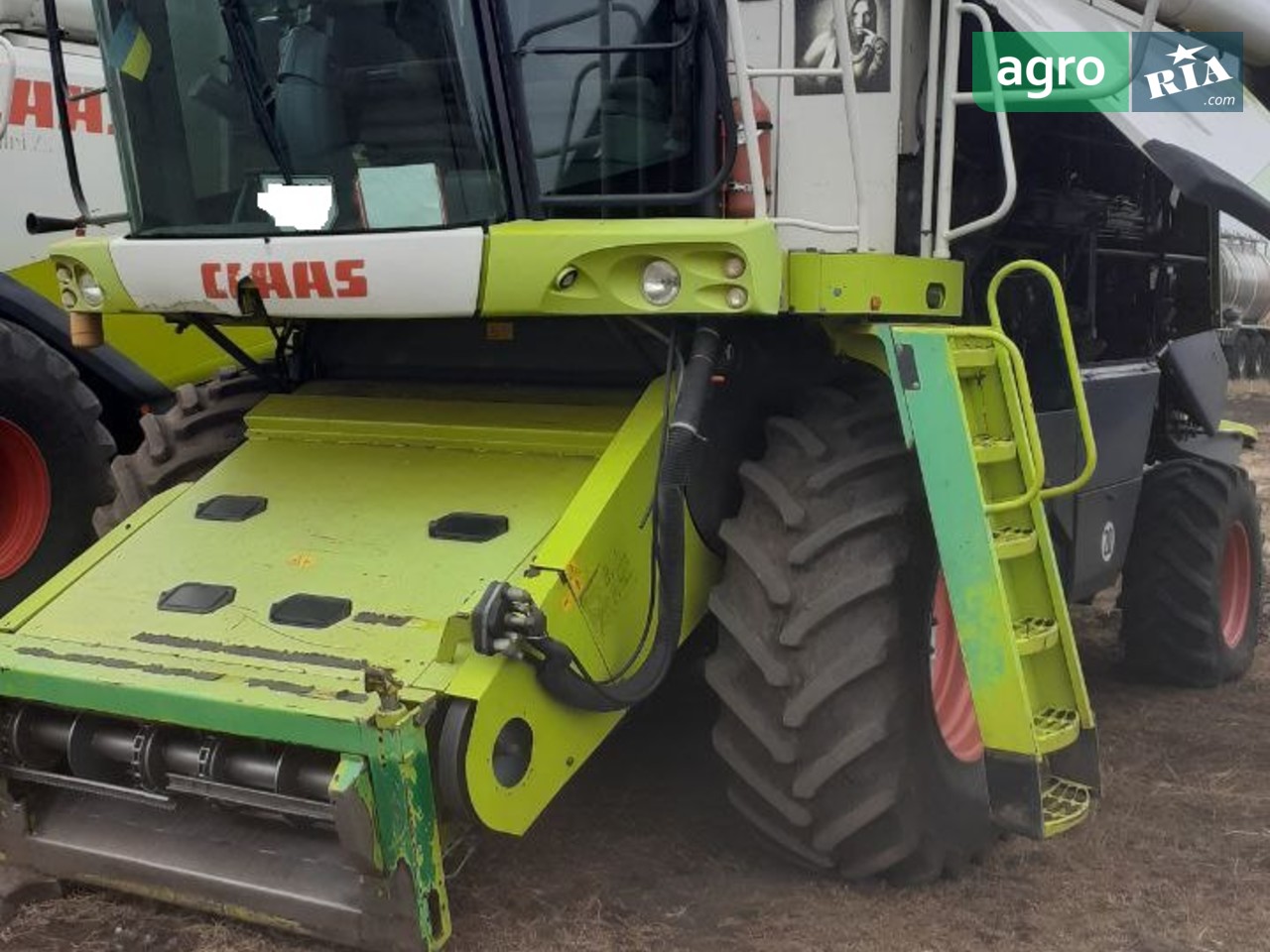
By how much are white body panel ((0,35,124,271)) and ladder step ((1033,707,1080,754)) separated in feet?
13.4

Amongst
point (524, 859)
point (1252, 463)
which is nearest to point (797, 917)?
point (524, 859)

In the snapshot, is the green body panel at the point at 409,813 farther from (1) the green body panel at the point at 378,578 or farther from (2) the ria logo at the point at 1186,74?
(2) the ria logo at the point at 1186,74

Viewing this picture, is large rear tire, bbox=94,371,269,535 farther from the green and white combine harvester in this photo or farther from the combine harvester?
the combine harvester

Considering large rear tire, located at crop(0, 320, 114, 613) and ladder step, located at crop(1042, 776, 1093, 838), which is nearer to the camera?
ladder step, located at crop(1042, 776, 1093, 838)

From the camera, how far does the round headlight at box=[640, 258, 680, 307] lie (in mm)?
3131

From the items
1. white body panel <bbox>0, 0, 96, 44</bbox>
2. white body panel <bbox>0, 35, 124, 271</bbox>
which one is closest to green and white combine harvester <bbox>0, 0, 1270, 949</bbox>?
white body panel <bbox>0, 35, 124, 271</bbox>

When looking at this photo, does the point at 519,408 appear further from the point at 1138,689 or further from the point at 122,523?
the point at 1138,689

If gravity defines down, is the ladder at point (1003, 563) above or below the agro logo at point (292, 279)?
below

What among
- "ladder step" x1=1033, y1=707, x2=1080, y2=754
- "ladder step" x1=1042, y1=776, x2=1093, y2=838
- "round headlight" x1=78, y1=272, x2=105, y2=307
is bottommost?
"ladder step" x1=1042, y1=776, x2=1093, y2=838

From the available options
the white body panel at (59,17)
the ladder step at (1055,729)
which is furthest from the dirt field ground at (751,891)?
the white body panel at (59,17)

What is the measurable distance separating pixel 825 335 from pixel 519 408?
796mm

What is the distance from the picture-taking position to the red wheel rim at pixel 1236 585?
5.64 metres

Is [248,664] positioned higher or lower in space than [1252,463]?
higher

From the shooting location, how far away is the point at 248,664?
→ 303cm
